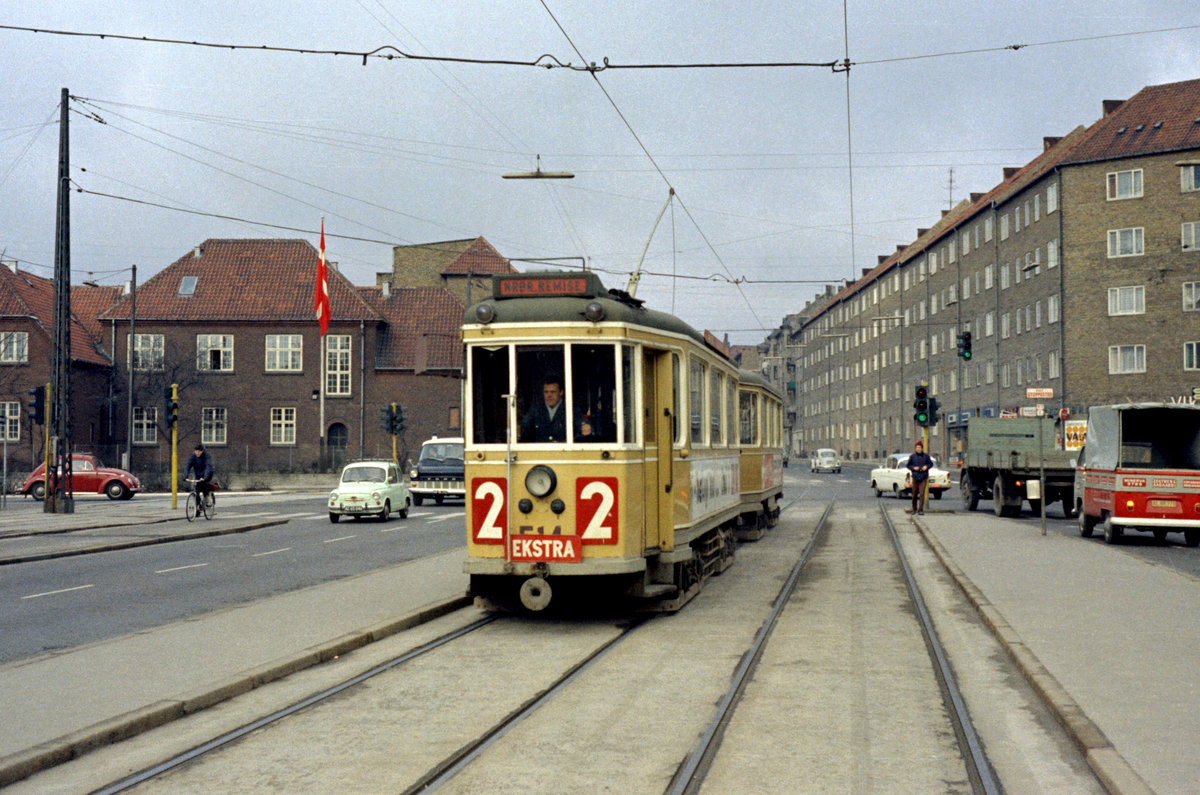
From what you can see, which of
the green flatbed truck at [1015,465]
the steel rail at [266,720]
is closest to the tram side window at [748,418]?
the steel rail at [266,720]

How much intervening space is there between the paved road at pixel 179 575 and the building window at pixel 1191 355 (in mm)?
41780

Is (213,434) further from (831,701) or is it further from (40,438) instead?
(831,701)

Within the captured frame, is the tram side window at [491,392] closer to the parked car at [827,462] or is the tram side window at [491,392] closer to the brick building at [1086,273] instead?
the brick building at [1086,273]

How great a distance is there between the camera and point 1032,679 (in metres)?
8.28

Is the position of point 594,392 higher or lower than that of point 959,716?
higher

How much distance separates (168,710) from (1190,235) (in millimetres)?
58374

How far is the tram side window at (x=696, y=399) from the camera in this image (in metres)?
12.8

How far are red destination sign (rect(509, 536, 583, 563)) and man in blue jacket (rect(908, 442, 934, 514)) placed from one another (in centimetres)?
1821

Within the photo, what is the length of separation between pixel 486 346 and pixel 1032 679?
5.57 meters

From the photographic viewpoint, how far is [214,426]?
64.7 m

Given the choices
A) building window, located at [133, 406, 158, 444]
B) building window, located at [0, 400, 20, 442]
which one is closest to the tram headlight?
building window, located at [0, 400, 20, 442]

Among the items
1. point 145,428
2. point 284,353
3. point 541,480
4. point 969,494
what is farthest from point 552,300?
point 145,428

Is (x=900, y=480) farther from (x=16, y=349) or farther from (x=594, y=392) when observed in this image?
(x=16, y=349)

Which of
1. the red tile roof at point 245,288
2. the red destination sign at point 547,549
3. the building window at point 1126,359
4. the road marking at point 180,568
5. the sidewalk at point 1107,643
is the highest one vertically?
the red tile roof at point 245,288
